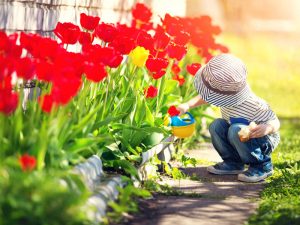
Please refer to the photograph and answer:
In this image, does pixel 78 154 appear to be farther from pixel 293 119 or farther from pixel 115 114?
pixel 293 119

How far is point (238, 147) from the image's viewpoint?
20.8 feet

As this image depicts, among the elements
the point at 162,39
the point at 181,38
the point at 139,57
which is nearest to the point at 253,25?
the point at 181,38

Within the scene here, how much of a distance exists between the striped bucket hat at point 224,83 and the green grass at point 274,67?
A: 5088mm

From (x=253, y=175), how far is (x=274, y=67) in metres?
12.1

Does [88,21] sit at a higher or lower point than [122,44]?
higher

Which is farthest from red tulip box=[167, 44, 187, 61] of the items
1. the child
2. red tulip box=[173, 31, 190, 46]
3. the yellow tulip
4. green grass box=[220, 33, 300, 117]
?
green grass box=[220, 33, 300, 117]

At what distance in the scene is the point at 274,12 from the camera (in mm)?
33375

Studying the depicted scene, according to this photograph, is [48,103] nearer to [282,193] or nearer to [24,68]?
[24,68]

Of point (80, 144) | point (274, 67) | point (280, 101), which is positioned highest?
point (80, 144)

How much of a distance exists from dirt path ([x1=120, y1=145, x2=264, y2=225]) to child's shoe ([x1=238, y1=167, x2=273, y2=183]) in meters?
0.06

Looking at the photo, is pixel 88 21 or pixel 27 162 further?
pixel 88 21

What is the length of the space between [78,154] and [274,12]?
29272 mm

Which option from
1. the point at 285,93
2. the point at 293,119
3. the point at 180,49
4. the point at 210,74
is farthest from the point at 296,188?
the point at 285,93

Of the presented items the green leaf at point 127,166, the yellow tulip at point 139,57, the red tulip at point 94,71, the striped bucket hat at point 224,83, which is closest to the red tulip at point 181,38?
the striped bucket hat at point 224,83
